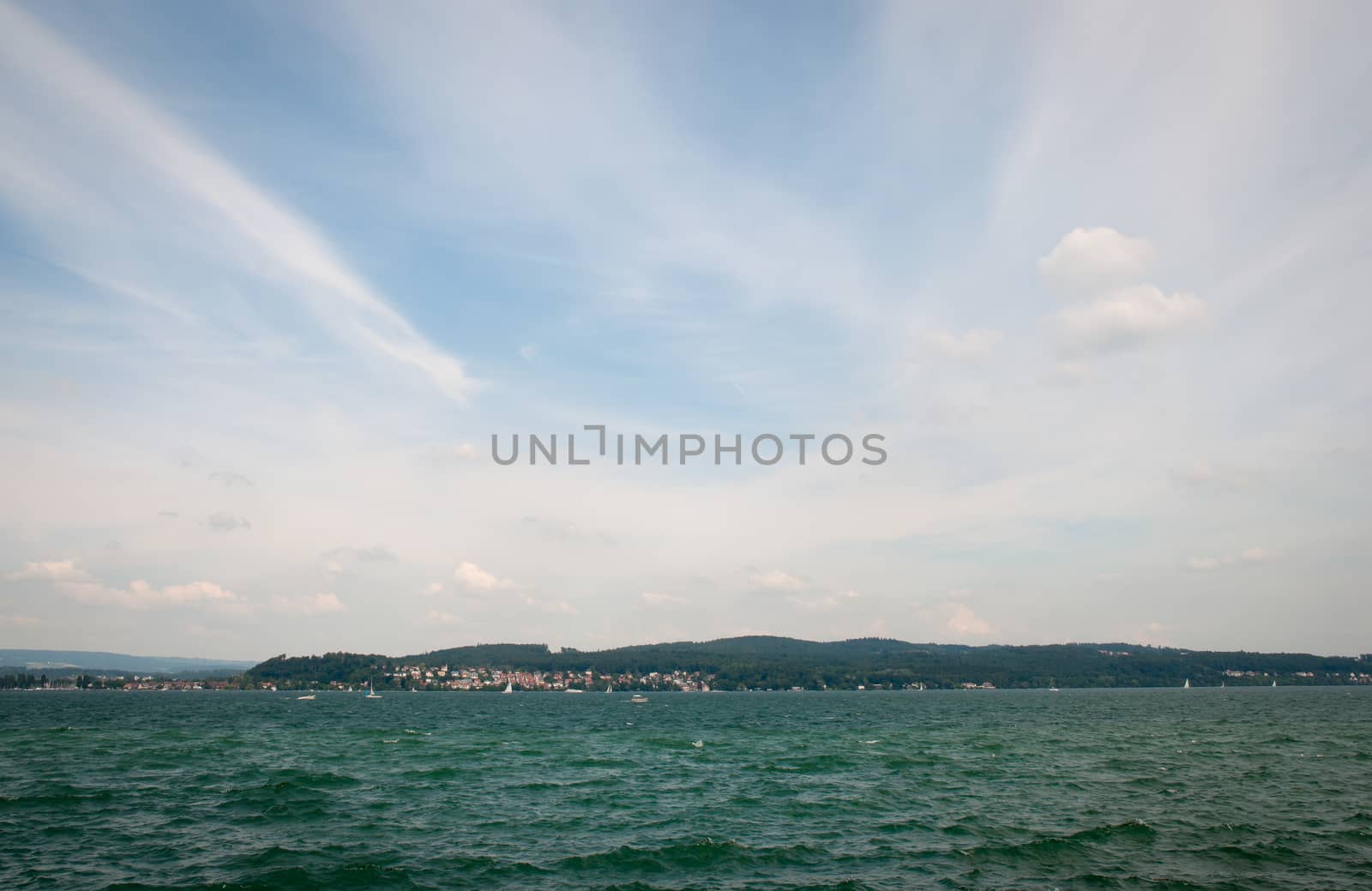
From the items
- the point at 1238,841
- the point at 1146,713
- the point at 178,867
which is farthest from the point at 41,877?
the point at 1146,713

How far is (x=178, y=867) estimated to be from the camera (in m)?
31.4

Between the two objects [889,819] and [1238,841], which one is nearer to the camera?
[1238,841]

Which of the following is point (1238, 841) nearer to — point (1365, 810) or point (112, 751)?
point (1365, 810)

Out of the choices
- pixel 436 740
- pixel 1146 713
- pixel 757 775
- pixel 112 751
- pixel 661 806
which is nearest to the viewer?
pixel 661 806

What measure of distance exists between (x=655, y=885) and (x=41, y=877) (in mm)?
23501

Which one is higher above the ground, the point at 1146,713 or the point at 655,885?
the point at 655,885

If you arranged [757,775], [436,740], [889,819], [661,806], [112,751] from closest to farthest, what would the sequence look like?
[889,819] < [661,806] < [757,775] < [112,751] < [436,740]

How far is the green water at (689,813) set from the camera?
31.1m

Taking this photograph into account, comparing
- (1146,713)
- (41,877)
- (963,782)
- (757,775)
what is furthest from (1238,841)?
(1146,713)

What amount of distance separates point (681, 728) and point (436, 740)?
35095 mm

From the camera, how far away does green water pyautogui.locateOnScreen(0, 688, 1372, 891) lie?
31094mm

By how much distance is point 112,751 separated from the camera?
237ft

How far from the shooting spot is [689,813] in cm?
4409

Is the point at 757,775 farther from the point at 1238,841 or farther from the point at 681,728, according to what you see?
the point at 681,728
